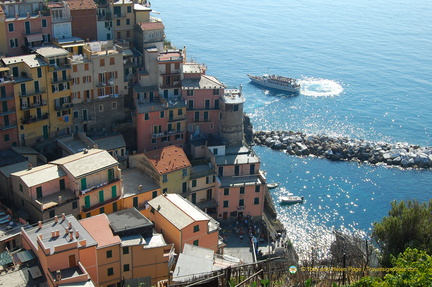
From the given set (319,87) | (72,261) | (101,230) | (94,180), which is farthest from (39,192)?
(319,87)

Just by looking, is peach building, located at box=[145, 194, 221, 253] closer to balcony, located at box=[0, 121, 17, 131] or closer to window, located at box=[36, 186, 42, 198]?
window, located at box=[36, 186, 42, 198]

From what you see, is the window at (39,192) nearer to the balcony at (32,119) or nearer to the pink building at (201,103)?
the balcony at (32,119)

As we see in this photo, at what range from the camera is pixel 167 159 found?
246ft

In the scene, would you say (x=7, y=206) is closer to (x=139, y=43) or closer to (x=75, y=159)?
(x=75, y=159)

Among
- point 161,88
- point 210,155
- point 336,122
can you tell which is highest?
point 161,88

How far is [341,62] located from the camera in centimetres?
16162

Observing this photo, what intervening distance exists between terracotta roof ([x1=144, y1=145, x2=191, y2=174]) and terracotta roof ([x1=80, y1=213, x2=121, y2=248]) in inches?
555

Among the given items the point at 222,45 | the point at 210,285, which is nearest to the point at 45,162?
the point at 210,285

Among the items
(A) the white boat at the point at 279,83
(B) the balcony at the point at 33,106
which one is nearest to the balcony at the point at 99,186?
(B) the balcony at the point at 33,106

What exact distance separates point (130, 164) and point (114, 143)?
3473mm

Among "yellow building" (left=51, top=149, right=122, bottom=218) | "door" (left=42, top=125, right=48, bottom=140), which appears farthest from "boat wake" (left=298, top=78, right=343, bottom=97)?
"yellow building" (left=51, top=149, right=122, bottom=218)

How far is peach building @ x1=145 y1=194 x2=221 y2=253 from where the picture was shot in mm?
64250

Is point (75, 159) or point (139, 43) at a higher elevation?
point (139, 43)

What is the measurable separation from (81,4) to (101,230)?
38.9 meters
